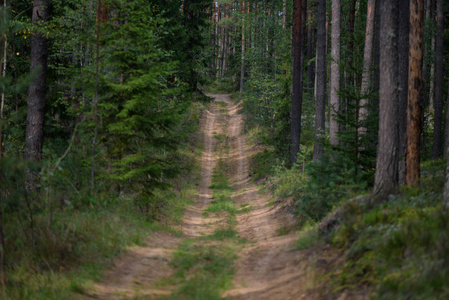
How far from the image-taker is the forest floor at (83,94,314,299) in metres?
6.47

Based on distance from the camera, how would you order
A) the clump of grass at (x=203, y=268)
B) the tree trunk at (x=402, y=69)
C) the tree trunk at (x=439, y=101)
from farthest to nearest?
the tree trunk at (x=439, y=101)
the tree trunk at (x=402, y=69)
the clump of grass at (x=203, y=268)

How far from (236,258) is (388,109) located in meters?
4.57

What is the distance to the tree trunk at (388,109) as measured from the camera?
8.49 metres

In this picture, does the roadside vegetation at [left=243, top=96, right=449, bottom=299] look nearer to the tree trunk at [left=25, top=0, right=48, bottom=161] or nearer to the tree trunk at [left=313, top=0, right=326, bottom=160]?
the tree trunk at [left=313, top=0, right=326, bottom=160]

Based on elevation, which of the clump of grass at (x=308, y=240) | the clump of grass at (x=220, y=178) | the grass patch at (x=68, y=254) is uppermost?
the grass patch at (x=68, y=254)

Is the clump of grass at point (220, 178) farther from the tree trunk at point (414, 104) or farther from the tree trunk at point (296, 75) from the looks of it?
the tree trunk at point (414, 104)

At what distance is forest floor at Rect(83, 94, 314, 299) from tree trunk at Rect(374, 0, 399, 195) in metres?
2.40

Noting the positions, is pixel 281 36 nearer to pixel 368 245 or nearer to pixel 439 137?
pixel 439 137

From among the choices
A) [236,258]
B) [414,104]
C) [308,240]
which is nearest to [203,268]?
[236,258]

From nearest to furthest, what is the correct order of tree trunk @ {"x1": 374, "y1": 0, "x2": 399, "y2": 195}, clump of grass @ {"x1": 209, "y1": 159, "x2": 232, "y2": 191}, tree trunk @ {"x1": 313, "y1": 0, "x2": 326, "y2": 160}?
tree trunk @ {"x1": 374, "y1": 0, "x2": 399, "y2": 195}, tree trunk @ {"x1": 313, "y1": 0, "x2": 326, "y2": 160}, clump of grass @ {"x1": 209, "y1": 159, "x2": 232, "y2": 191}

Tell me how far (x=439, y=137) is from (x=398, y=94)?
42.0ft

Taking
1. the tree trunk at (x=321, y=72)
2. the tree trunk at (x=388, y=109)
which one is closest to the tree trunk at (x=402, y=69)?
the tree trunk at (x=388, y=109)

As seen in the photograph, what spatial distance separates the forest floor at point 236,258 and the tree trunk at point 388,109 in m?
2.40

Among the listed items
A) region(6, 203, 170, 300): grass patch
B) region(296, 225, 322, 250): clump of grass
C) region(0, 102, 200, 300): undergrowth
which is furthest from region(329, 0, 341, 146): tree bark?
region(6, 203, 170, 300): grass patch
